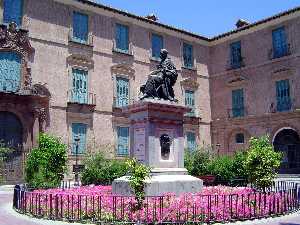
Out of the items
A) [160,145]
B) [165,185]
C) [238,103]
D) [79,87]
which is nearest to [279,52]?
[238,103]

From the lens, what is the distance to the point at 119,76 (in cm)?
2988

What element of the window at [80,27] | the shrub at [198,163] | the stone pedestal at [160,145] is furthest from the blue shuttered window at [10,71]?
the stone pedestal at [160,145]

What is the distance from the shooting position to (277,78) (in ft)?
104

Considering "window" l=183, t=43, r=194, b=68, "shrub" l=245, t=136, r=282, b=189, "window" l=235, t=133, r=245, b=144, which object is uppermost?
"window" l=183, t=43, r=194, b=68

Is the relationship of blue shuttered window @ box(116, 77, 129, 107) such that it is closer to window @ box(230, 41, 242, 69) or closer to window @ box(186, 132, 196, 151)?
window @ box(186, 132, 196, 151)

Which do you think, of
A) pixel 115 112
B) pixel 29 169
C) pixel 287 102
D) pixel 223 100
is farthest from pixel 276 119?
pixel 29 169

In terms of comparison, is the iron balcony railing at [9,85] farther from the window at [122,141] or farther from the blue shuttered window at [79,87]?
the window at [122,141]

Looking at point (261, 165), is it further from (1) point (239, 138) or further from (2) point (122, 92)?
(1) point (239, 138)

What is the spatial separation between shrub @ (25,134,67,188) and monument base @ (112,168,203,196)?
240 inches

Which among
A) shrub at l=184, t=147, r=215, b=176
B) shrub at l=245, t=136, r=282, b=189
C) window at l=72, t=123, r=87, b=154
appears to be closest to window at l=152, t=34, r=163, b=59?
window at l=72, t=123, r=87, b=154

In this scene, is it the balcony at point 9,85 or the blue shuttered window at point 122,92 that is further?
the blue shuttered window at point 122,92

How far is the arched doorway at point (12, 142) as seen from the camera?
23.7 metres

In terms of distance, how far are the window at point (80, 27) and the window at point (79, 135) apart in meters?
5.93

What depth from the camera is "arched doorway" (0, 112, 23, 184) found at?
23703 mm
